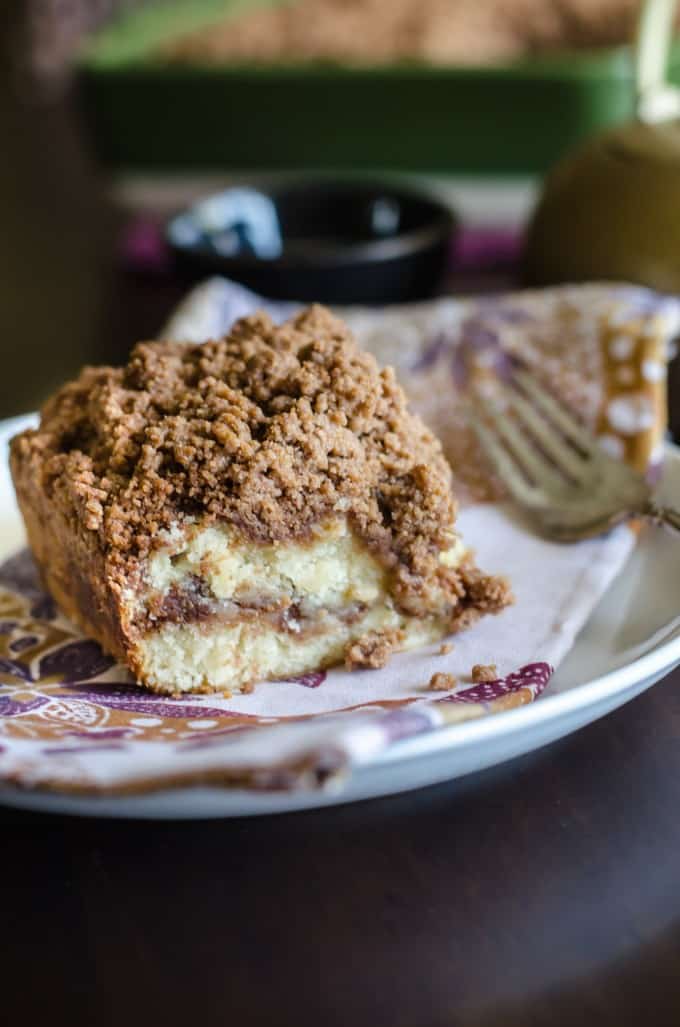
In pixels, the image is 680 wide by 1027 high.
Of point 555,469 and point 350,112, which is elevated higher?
point 350,112

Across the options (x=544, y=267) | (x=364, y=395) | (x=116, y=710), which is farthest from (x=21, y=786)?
(x=544, y=267)

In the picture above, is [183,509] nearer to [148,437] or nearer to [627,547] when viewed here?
[148,437]

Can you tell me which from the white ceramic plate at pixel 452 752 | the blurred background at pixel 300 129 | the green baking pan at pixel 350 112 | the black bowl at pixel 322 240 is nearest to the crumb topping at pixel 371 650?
the white ceramic plate at pixel 452 752

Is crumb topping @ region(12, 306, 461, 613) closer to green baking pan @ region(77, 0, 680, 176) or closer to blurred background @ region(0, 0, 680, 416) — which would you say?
blurred background @ region(0, 0, 680, 416)

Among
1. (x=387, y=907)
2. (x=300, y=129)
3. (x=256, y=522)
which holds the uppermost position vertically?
(x=300, y=129)

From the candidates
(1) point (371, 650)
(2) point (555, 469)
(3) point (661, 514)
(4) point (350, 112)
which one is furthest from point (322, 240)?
(1) point (371, 650)

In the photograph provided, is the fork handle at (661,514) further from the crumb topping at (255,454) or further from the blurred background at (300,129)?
the blurred background at (300,129)

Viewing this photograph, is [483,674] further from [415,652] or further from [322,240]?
[322,240]
